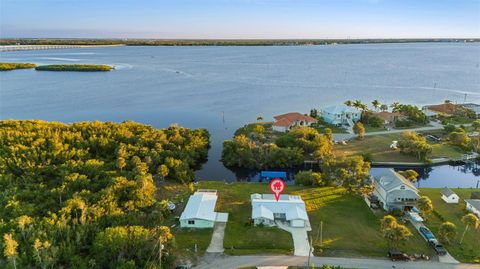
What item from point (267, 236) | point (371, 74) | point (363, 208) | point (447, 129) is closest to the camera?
point (267, 236)

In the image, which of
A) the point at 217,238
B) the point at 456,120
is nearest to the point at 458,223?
the point at 217,238

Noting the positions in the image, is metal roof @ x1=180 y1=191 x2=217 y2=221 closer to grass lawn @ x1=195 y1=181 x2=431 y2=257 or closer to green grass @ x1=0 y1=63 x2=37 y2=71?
grass lawn @ x1=195 y1=181 x2=431 y2=257

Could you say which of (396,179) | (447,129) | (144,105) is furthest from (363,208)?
(144,105)

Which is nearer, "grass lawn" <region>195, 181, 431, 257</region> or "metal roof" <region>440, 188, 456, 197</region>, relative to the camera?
"grass lawn" <region>195, 181, 431, 257</region>

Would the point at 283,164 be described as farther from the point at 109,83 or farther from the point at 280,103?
the point at 109,83

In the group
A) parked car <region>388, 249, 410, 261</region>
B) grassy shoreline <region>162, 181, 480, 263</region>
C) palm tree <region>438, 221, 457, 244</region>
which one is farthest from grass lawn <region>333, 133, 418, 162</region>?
parked car <region>388, 249, 410, 261</region>

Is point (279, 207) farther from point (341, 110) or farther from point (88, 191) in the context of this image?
point (341, 110)
